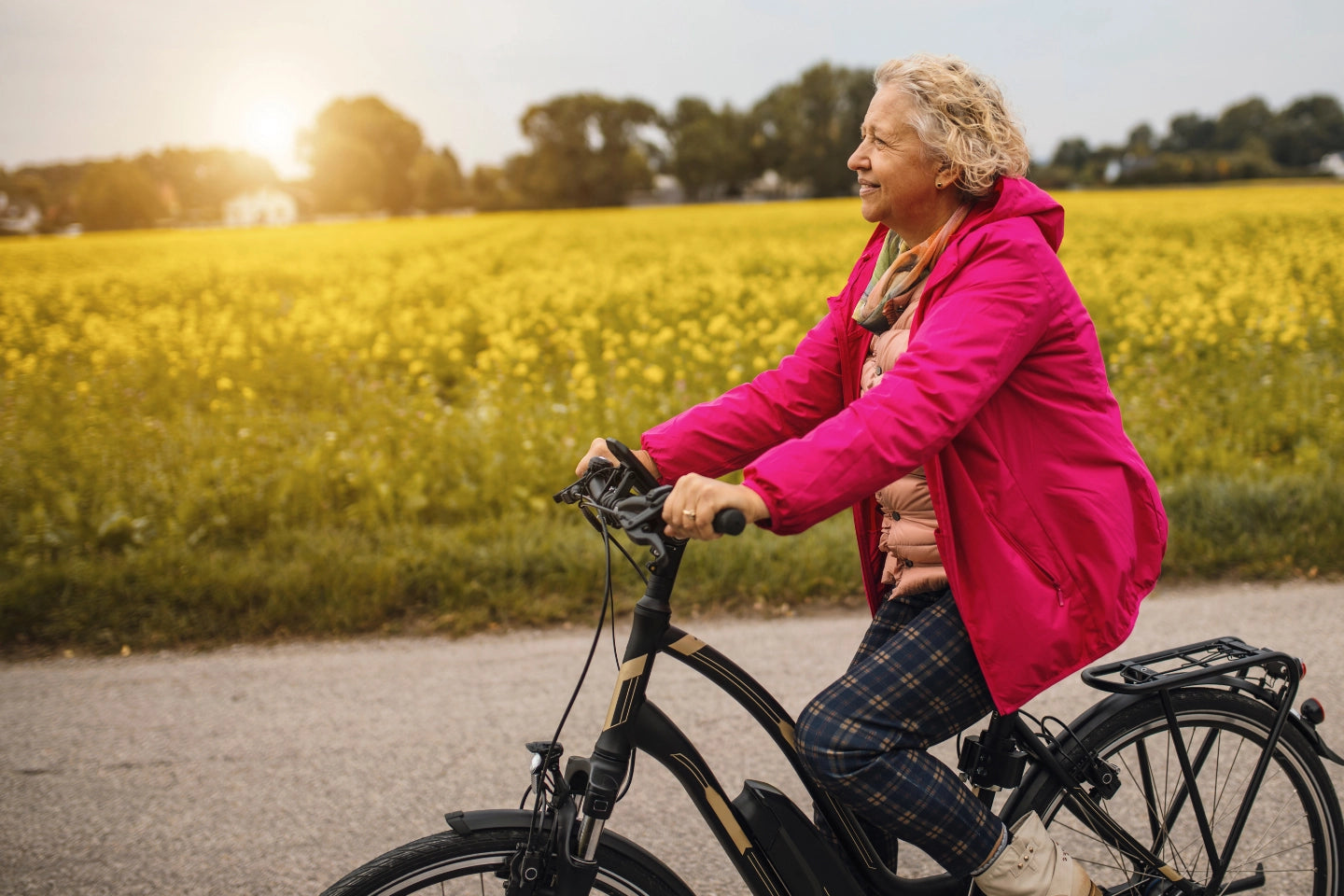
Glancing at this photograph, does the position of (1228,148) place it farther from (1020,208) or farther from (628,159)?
(1020,208)

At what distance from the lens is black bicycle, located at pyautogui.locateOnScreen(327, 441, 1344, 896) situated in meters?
1.56

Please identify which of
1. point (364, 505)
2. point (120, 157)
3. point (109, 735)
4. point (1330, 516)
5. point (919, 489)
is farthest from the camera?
point (120, 157)

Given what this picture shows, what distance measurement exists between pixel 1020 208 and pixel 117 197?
123ft

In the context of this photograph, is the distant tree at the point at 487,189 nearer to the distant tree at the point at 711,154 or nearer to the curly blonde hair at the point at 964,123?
the distant tree at the point at 711,154

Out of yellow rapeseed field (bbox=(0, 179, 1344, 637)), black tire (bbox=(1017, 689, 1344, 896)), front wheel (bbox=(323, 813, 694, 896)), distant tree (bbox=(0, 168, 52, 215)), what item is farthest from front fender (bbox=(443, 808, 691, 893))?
distant tree (bbox=(0, 168, 52, 215))

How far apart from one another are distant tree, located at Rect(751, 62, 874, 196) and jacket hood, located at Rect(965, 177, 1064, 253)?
46.7 meters

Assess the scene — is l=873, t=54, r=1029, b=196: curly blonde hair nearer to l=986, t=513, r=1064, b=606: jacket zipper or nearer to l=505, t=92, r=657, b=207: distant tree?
l=986, t=513, r=1064, b=606: jacket zipper

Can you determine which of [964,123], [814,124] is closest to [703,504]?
[964,123]

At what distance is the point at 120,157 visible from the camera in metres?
33.6

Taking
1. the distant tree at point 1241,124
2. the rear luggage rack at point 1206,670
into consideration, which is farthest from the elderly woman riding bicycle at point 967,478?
the distant tree at point 1241,124

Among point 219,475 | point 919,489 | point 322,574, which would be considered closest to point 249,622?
point 322,574

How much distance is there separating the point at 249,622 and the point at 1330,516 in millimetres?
5172

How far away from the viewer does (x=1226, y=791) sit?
7.54ft

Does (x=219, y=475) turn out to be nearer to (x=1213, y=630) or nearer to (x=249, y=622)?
(x=249, y=622)
